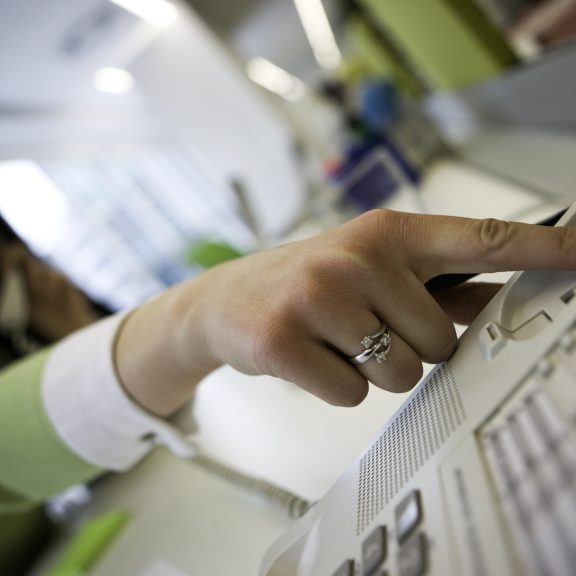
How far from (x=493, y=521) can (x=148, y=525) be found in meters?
0.62

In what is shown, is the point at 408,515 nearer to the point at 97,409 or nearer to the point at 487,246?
the point at 487,246

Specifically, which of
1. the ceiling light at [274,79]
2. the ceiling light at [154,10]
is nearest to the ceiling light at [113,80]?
the ceiling light at [154,10]

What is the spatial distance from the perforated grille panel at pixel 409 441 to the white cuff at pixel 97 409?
0.31 metres

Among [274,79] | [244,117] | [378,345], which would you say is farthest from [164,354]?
[274,79]

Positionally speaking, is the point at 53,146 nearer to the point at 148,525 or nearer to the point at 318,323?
the point at 148,525

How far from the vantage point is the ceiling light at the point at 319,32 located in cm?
288

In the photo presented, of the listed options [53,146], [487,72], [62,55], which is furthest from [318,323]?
[53,146]

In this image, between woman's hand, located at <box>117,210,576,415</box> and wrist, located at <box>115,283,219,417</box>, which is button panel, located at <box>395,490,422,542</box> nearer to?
woman's hand, located at <box>117,210,576,415</box>

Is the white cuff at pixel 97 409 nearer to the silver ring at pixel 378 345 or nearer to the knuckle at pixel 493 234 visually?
the silver ring at pixel 378 345

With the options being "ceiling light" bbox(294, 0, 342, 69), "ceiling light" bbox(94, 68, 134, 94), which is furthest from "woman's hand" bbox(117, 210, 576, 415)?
"ceiling light" bbox(94, 68, 134, 94)

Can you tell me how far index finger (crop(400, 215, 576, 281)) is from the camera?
269 millimetres

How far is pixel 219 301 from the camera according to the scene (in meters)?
0.41

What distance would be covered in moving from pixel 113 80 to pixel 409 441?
3928mm

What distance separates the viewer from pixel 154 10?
2541mm
